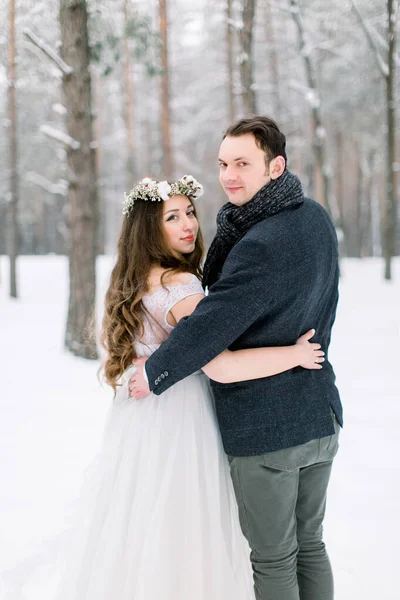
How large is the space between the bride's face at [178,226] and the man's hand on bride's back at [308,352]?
2.10ft

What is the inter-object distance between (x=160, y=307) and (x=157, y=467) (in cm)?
62

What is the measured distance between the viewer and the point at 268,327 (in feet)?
6.27

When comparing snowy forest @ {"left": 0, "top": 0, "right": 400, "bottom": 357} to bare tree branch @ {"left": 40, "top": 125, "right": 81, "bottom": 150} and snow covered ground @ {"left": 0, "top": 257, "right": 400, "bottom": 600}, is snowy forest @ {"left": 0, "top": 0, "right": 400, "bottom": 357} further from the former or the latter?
snow covered ground @ {"left": 0, "top": 257, "right": 400, "bottom": 600}

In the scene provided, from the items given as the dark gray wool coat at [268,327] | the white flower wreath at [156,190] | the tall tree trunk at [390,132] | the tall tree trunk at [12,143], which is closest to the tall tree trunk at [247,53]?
the tall tree trunk at [390,132]

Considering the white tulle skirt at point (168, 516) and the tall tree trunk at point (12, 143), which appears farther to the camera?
the tall tree trunk at point (12, 143)

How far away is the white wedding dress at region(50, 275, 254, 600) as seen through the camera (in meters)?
2.15

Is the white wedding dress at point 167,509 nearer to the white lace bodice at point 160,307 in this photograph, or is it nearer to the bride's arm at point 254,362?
the white lace bodice at point 160,307

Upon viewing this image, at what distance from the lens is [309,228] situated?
191 cm

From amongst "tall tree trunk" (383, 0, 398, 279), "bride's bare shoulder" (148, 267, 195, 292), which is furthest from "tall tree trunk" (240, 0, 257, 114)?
"bride's bare shoulder" (148, 267, 195, 292)

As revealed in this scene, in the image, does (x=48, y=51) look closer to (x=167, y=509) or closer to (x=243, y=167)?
(x=243, y=167)

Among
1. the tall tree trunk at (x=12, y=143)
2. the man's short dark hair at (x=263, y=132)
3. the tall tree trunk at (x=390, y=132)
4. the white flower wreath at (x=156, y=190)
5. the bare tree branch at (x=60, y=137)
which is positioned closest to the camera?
the man's short dark hair at (x=263, y=132)

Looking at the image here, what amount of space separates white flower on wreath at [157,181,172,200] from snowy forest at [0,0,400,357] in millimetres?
473

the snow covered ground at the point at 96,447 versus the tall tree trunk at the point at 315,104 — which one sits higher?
the tall tree trunk at the point at 315,104

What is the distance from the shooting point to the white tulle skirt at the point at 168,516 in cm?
215
